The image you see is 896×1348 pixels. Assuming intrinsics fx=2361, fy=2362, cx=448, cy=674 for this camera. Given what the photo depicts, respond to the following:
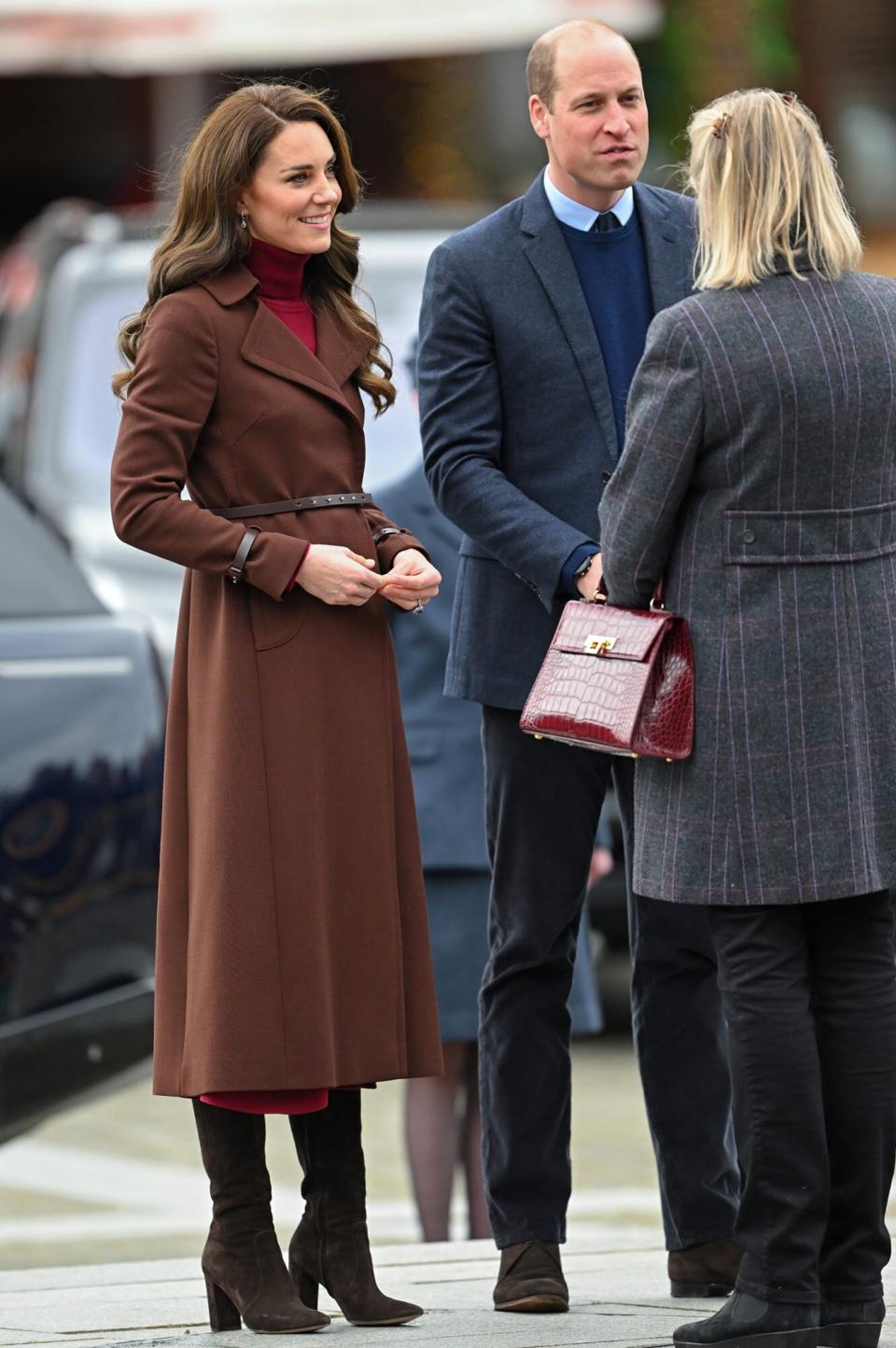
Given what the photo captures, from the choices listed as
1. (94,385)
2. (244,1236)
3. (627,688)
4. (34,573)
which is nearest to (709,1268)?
(244,1236)

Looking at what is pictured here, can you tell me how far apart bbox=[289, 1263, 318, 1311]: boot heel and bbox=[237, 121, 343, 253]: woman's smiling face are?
1639mm

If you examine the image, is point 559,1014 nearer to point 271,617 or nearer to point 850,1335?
point 850,1335

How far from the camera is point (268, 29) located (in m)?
14.8

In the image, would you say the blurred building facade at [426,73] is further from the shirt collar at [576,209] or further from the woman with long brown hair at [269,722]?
the woman with long brown hair at [269,722]

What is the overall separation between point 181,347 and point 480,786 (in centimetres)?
187

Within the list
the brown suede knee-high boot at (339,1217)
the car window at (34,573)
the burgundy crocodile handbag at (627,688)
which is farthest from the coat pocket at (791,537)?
the car window at (34,573)

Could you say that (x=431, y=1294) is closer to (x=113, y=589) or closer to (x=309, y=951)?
(x=309, y=951)

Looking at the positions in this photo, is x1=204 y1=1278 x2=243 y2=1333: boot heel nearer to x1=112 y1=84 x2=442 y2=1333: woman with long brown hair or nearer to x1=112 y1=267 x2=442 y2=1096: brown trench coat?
x1=112 y1=84 x2=442 y2=1333: woman with long brown hair

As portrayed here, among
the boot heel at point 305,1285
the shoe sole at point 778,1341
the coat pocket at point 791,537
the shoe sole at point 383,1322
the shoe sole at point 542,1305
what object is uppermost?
the coat pocket at point 791,537

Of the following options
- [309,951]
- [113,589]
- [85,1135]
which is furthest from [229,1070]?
[113,589]

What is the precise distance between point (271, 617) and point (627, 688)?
1.91 ft

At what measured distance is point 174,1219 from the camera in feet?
19.7

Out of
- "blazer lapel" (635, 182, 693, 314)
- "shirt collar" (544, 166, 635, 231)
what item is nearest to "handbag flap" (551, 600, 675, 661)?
"blazer lapel" (635, 182, 693, 314)

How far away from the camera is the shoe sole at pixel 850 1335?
3.53m
